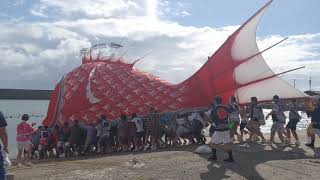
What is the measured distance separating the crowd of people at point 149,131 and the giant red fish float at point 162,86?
0.95m

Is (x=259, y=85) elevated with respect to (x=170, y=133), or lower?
elevated

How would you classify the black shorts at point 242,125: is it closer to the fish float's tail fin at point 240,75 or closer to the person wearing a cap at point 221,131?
the fish float's tail fin at point 240,75

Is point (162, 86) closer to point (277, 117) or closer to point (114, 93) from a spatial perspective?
point (114, 93)

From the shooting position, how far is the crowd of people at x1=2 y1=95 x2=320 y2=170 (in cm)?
1320

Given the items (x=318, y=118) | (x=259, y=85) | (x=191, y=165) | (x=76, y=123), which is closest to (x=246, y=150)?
(x=318, y=118)

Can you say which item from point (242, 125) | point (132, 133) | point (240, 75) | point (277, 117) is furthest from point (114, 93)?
point (277, 117)

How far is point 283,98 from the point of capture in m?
14.4

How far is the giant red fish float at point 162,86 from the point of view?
1512cm

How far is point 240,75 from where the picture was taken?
51.5 ft

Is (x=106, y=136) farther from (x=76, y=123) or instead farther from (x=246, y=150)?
(x=246, y=150)

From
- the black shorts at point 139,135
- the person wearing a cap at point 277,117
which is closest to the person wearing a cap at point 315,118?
the person wearing a cap at point 277,117

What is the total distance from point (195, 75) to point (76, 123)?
4.48m

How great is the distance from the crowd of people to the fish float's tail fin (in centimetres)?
73

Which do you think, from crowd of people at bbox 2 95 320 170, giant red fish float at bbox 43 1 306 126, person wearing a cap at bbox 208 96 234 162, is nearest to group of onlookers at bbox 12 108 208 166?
crowd of people at bbox 2 95 320 170
